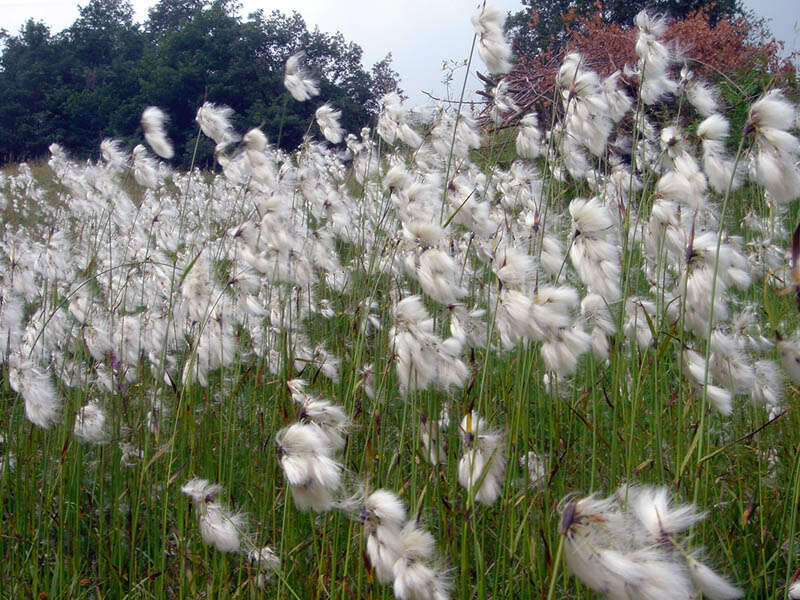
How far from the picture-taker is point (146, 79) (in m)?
31.0

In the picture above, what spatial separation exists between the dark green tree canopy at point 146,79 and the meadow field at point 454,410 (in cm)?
1101

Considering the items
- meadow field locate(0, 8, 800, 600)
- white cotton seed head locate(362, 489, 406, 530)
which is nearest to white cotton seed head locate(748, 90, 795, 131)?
meadow field locate(0, 8, 800, 600)

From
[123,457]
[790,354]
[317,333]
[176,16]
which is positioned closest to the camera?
[790,354]

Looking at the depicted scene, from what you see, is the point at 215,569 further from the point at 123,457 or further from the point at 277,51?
the point at 277,51

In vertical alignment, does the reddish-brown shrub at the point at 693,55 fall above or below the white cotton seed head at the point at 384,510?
above

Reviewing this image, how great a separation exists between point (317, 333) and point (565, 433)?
1.66 meters

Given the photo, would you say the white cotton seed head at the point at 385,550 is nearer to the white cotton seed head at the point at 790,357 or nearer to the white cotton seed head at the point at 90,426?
the white cotton seed head at the point at 790,357

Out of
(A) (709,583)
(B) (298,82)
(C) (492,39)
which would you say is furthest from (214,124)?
(A) (709,583)

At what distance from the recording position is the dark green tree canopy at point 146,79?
17.3 meters

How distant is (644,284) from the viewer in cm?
494

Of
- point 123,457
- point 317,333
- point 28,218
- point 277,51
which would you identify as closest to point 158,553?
point 123,457

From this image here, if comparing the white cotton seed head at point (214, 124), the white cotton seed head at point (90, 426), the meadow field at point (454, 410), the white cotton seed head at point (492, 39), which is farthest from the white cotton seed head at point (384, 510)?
the white cotton seed head at point (214, 124)

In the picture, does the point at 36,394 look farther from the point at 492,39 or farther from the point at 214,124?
the point at 492,39

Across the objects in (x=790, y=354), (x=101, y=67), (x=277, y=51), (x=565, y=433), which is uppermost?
(x=101, y=67)
